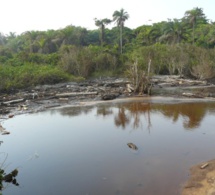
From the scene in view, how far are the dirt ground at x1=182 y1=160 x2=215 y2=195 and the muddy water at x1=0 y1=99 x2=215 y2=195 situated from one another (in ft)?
0.95

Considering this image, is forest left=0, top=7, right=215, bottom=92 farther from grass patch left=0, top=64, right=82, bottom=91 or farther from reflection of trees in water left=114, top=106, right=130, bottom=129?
reflection of trees in water left=114, top=106, right=130, bottom=129

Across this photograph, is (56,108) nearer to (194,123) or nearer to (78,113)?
(78,113)

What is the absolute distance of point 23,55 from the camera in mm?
46500

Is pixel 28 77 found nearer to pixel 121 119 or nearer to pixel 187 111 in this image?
pixel 121 119

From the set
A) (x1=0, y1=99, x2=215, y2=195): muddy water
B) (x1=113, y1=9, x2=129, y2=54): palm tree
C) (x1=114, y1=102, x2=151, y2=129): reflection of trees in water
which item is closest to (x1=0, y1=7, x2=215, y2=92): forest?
(x1=113, y1=9, x2=129, y2=54): palm tree

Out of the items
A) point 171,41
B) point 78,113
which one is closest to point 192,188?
point 78,113

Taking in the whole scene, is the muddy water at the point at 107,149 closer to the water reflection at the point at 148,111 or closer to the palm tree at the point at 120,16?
the water reflection at the point at 148,111

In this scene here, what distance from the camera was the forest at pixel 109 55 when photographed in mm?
38031

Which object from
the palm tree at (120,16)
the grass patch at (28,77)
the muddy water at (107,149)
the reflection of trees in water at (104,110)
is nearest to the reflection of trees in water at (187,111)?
the muddy water at (107,149)

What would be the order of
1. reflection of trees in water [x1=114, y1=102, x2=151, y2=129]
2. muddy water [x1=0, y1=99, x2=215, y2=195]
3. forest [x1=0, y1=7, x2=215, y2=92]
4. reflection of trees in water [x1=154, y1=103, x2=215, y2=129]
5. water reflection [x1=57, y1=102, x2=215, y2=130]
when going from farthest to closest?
forest [x1=0, y1=7, x2=215, y2=92] → reflection of trees in water [x1=114, y1=102, x2=151, y2=129] → water reflection [x1=57, y1=102, x2=215, y2=130] → reflection of trees in water [x1=154, y1=103, x2=215, y2=129] → muddy water [x1=0, y1=99, x2=215, y2=195]

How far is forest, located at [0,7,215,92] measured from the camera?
125 ft

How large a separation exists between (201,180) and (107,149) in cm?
479

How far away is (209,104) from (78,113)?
10.6 meters

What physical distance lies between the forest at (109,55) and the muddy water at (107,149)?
1003 centimetres
